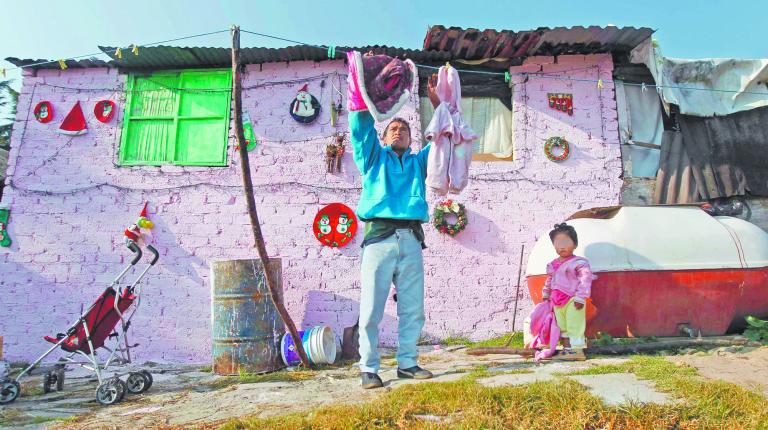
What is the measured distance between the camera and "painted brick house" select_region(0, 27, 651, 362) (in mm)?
6035

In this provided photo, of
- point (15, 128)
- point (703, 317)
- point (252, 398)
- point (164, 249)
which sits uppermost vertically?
point (15, 128)

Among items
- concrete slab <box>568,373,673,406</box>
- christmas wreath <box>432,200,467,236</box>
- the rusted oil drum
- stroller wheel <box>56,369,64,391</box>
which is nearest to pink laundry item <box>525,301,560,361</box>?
concrete slab <box>568,373,673,406</box>

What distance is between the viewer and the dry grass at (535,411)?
225 cm

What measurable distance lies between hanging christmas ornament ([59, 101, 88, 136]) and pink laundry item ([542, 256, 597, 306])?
623cm

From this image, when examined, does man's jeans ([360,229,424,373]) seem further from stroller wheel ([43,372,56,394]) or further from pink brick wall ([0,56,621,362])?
stroller wheel ([43,372,56,394])

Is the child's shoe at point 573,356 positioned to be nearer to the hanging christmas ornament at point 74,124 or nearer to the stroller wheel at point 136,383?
the stroller wheel at point 136,383

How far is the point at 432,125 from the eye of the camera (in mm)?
3383

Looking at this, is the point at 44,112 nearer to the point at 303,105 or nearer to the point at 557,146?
the point at 303,105

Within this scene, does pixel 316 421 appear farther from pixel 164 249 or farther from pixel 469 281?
pixel 164 249

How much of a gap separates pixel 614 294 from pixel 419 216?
246cm

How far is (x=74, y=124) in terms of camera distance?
652 centimetres

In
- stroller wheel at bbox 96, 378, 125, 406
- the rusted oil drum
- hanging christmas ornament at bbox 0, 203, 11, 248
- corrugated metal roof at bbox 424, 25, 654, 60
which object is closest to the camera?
stroller wheel at bbox 96, 378, 125, 406

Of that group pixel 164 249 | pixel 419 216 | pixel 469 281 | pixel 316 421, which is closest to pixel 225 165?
pixel 164 249

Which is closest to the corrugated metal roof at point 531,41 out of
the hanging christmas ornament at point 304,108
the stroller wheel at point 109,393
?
the hanging christmas ornament at point 304,108
